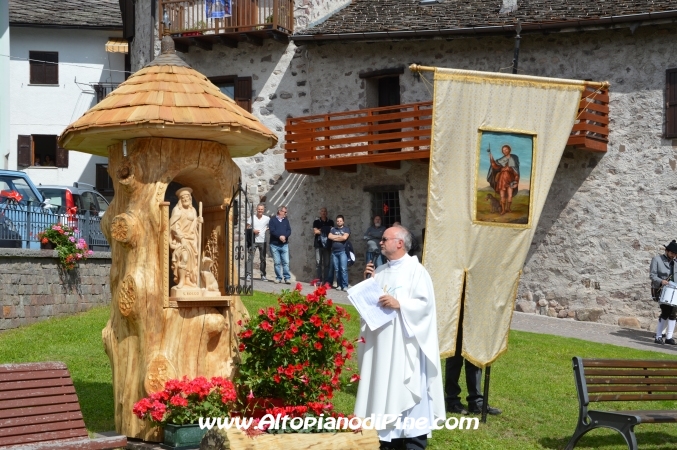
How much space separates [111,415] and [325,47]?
53.1ft

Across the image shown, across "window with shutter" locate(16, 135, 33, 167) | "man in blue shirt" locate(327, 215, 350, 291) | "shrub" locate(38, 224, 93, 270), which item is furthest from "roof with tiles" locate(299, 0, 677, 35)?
"window with shutter" locate(16, 135, 33, 167)

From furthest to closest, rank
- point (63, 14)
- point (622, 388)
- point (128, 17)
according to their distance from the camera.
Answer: point (63, 14) → point (128, 17) → point (622, 388)

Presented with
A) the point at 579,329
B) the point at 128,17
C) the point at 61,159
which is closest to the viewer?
the point at 579,329

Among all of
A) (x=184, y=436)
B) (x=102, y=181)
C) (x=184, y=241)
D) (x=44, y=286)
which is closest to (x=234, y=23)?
(x=102, y=181)

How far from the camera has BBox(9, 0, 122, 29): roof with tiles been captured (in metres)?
31.4

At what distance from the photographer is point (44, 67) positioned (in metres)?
31.6

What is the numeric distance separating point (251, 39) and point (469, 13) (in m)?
5.35

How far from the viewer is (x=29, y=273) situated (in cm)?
1675

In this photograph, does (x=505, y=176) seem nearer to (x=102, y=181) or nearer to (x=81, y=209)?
(x=81, y=209)

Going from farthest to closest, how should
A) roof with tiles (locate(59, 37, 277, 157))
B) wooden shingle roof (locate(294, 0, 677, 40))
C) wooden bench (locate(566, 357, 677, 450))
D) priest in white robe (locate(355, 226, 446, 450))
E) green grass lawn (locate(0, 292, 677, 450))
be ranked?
wooden shingle roof (locate(294, 0, 677, 40)), green grass lawn (locate(0, 292, 677, 450)), wooden bench (locate(566, 357, 677, 450)), roof with tiles (locate(59, 37, 277, 157)), priest in white robe (locate(355, 226, 446, 450))

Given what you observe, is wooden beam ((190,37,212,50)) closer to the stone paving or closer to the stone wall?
the stone paving

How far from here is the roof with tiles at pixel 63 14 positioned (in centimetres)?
3139

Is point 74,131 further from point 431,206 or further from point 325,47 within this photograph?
point 325,47

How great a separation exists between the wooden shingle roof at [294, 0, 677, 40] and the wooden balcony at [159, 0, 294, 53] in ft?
2.23
